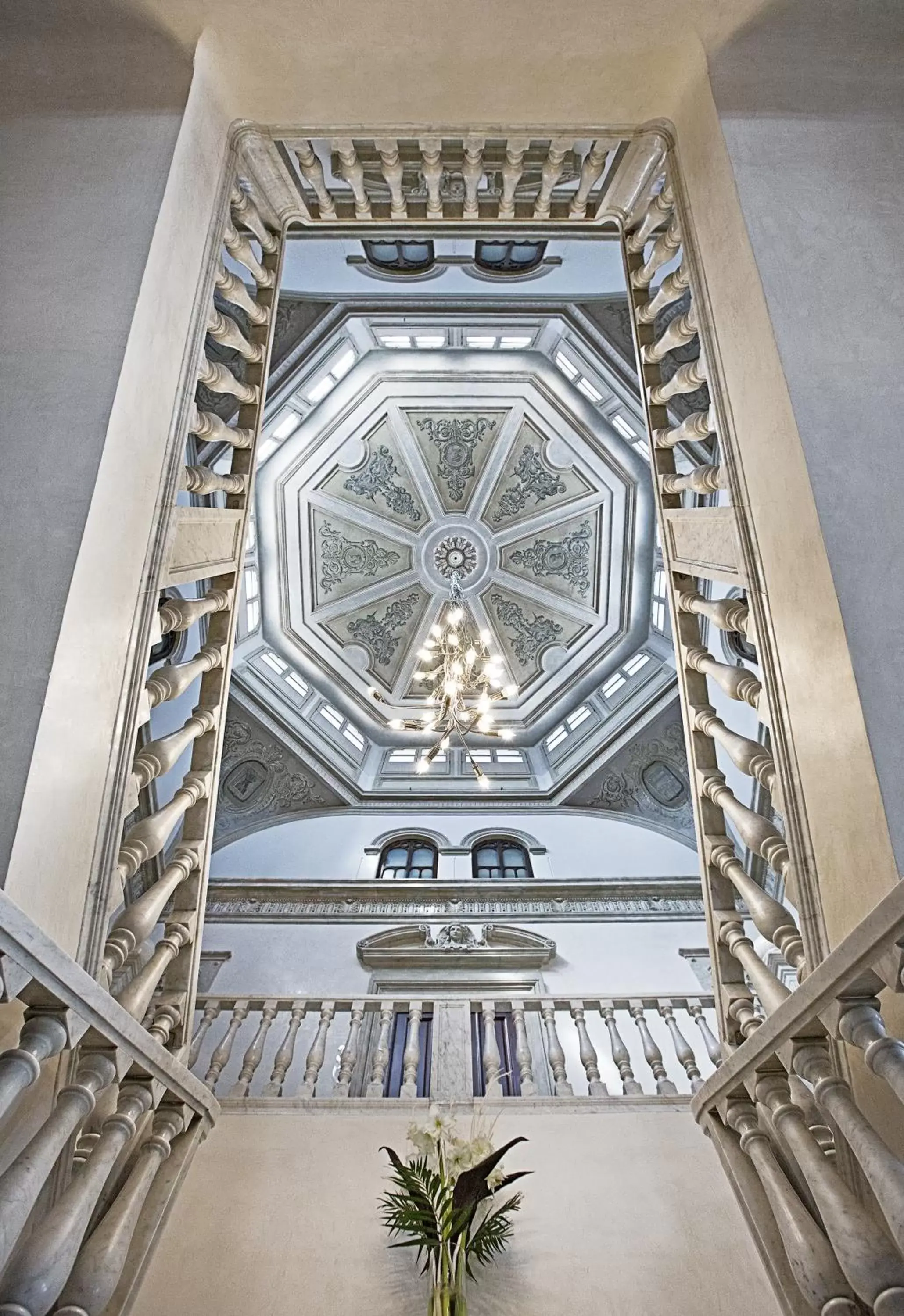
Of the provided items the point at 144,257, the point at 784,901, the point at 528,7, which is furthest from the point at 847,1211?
the point at 784,901

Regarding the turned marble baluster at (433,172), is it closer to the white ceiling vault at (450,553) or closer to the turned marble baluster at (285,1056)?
the turned marble baluster at (285,1056)

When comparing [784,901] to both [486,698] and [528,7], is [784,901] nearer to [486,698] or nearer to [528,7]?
[486,698]

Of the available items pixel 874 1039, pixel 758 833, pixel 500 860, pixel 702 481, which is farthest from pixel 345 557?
pixel 874 1039

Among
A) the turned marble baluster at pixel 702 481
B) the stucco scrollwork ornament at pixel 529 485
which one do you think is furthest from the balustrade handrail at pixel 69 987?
the stucco scrollwork ornament at pixel 529 485

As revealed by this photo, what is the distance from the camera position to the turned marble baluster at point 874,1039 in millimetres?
1763

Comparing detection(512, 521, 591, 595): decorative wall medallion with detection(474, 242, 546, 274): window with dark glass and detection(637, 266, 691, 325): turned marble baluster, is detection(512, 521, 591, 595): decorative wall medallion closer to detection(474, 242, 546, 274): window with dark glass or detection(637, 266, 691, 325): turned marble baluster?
detection(474, 242, 546, 274): window with dark glass

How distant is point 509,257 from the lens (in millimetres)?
10172

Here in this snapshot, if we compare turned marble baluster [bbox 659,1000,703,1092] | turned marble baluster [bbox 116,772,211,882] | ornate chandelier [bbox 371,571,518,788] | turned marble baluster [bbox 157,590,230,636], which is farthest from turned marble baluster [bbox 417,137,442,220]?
turned marble baluster [bbox 659,1000,703,1092]

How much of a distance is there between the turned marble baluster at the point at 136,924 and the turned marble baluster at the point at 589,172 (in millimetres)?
4644

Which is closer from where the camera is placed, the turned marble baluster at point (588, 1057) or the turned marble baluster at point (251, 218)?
the turned marble baluster at point (588, 1057)

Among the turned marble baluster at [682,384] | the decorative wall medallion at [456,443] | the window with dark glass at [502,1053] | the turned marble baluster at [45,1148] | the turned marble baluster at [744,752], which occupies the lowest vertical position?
the window with dark glass at [502,1053]

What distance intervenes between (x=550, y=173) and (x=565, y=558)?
9665 mm

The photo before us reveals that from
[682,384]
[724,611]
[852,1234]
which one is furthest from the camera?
[682,384]

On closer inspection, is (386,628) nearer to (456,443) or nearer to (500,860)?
(456,443)
